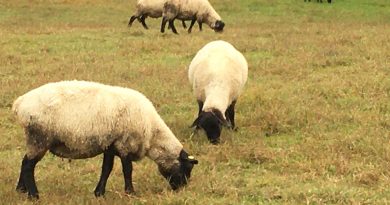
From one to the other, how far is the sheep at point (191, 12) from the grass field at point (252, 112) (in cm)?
220

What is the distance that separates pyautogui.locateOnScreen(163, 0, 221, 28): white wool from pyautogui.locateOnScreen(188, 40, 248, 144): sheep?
11773 millimetres

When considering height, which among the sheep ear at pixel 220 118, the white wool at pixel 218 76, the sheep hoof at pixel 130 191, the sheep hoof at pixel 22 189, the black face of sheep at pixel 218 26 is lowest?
the black face of sheep at pixel 218 26

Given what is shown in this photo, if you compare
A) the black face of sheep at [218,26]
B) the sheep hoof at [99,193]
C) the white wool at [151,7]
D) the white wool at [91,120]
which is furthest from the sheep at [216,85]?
the white wool at [151,7]

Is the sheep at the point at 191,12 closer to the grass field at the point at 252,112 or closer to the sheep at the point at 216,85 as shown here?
the grass field at the point at 252,112

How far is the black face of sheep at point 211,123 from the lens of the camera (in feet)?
30.4

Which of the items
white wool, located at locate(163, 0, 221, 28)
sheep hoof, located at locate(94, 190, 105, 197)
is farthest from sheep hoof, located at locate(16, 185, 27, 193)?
white wool, located at locate(163, 0, 221, 28)

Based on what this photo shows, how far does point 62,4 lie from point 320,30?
17.1 meters

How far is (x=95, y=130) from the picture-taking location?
6949 millimetres

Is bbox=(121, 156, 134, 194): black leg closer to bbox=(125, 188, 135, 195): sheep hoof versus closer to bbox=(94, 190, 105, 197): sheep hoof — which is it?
bbox=(125, 188, 135, 195): sheep hoof

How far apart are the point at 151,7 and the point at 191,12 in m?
2.50

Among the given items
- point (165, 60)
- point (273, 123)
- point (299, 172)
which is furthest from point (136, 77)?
point (299, 172)

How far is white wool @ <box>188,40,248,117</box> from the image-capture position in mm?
9857

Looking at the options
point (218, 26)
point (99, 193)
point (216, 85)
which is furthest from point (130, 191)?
point (218, 26)

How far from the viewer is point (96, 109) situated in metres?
7.06
